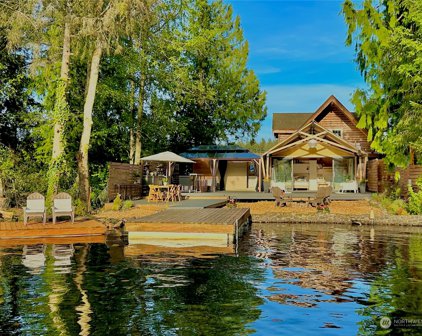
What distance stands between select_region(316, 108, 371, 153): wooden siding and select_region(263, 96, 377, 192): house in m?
0.39

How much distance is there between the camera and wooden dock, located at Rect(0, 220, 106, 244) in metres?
12.7

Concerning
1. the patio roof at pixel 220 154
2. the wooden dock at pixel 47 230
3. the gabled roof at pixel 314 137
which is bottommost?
the wooden dock at pixel 47 230

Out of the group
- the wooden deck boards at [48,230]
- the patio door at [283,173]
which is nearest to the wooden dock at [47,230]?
the wooden deck boards at [48,230]

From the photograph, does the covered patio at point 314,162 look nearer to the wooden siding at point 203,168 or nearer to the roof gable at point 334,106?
the roof gable at point 334,106

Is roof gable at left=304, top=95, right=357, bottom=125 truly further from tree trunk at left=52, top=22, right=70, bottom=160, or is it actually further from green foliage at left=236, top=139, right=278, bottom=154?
tree trunk at left=52, top=22, right=70, bottom=160

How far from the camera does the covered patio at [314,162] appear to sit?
27406mm

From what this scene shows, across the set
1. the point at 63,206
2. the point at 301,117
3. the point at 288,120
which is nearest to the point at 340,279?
the point at 63,206

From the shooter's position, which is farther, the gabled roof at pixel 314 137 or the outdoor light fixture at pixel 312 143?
the gabled roof at pixel 314 137

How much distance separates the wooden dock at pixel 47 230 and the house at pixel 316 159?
15.9m

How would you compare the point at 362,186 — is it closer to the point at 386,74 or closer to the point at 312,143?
the point at 312,143

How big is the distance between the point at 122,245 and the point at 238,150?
69.0 ft

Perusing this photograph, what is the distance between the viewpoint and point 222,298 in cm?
678

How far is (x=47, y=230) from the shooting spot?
13.2 m

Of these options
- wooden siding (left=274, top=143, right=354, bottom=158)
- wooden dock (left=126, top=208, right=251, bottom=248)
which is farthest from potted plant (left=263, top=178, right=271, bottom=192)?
wooden dock (left=126, top=208, right=251, bottom=248)
